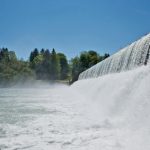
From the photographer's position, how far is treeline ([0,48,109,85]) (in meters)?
72.4

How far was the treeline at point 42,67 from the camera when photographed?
238 ft

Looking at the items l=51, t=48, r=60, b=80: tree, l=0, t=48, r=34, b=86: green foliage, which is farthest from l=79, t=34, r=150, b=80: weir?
l=51, t=48, r=60, b=80: tree

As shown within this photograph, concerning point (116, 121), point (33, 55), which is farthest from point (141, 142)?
point (33, 55)

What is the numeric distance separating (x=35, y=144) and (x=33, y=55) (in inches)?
4256

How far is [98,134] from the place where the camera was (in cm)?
670

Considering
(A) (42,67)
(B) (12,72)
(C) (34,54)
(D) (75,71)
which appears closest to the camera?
(B) (12,72)

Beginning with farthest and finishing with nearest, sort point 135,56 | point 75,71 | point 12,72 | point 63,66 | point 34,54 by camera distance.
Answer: point 34,54, point 63,66, point 75,71, point 12,72, point 135,56

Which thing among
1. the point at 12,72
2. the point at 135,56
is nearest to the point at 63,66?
the point at 12,72

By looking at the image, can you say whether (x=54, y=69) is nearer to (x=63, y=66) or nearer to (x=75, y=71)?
(x=75, y=71)

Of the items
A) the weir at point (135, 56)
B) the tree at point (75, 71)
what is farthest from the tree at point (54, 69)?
the weir at point (135, 56)

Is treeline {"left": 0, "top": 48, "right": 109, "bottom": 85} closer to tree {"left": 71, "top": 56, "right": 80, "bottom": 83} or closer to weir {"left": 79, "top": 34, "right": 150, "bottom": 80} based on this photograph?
tree {"left": 71, "top": 56, "right": 80, "bottom": 83}

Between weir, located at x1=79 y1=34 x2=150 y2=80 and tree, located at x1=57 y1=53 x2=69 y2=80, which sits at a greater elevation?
tree, located at x1=57 y1=53 x2=69 y2=80

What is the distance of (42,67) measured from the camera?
295 feet

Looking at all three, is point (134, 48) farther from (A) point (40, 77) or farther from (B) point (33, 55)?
(B) point (33, 55)
